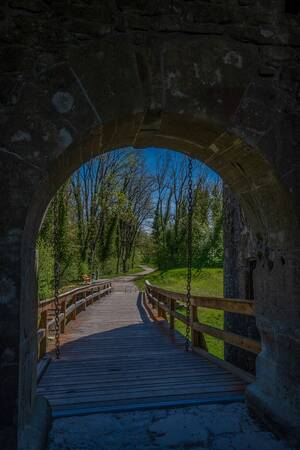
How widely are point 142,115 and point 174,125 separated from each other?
0.28 metres

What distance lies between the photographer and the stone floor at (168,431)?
247 cm

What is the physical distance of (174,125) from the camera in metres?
2.55

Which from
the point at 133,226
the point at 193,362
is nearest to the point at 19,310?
the point at 193,362

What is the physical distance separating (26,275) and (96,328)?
21.1 ft

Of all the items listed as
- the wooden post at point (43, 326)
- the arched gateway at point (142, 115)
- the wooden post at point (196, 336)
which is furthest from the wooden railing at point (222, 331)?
the wooden post at point (43, 326)

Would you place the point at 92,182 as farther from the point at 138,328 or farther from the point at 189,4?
the point at 189,4

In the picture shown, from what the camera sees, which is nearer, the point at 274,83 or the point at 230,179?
the point at 274,83

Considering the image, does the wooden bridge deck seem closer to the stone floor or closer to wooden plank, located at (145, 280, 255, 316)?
the stone floor

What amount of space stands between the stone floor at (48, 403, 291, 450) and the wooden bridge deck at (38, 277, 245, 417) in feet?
0.52

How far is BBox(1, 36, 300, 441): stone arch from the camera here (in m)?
2.19

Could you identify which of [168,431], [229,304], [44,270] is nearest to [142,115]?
[168,431]

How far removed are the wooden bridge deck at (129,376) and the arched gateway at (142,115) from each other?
2.84 feet

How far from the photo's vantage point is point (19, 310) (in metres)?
2.07

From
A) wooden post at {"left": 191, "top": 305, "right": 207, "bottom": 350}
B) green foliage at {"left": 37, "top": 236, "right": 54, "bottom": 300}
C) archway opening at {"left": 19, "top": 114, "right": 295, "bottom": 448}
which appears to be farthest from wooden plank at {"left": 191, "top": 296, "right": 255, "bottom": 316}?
green foliage at {"left": 37, "top": 236, "right": 54, "bottom": 300}
